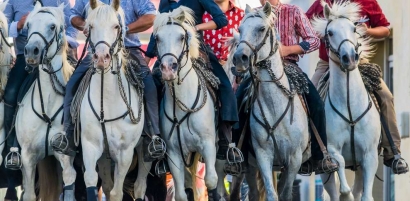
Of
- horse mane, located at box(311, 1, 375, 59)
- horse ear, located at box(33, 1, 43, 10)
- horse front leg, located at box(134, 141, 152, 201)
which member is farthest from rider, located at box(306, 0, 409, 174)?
horse ear, located at box(33, 1, 43, 10)

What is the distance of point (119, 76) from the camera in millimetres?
17062

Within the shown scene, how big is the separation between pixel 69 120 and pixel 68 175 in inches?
23.5

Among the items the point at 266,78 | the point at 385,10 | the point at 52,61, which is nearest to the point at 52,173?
the point at 52,61

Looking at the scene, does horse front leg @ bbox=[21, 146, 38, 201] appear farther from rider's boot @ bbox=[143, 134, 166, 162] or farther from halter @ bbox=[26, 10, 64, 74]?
rider's boot @ bbox=[143, 134, 166, 162]

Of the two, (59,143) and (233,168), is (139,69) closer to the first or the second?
(59,143)

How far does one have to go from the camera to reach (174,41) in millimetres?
16953

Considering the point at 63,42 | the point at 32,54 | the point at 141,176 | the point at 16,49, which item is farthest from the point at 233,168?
the point at 16,49

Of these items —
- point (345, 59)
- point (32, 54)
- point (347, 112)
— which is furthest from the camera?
point (347, 112)

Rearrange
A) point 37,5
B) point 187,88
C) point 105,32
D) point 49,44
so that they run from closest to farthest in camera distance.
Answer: point 105,32
point 187,88
point 49,44
point 37,5

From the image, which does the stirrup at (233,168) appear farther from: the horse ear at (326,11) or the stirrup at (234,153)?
the horse ear at (326,11)

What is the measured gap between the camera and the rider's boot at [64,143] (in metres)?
17.0

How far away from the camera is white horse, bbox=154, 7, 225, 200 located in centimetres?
1714

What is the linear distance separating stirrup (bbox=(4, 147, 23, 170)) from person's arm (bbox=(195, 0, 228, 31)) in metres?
2.53

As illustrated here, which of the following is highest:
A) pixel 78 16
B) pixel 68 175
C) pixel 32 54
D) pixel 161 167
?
pixel 78 16
